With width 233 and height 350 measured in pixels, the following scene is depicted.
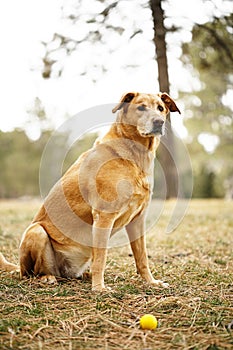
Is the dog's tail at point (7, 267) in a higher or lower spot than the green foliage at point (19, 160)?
higher

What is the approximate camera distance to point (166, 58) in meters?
8.57

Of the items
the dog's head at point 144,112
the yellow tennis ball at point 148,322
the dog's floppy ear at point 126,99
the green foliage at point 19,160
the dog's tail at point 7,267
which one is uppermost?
the dog's floppy ear at point 126,99

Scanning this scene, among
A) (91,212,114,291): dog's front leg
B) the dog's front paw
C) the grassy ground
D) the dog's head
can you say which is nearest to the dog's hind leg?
the grassy ground

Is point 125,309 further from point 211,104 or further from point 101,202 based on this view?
point 211,104

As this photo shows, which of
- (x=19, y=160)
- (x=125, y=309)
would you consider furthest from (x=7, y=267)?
(x=19, y=160)

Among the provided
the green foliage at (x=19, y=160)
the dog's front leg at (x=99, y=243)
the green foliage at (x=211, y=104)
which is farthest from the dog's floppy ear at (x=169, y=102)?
the green foliage at (x=19, y=160)

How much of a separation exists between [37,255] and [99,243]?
0.56 m

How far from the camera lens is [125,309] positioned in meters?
2.69

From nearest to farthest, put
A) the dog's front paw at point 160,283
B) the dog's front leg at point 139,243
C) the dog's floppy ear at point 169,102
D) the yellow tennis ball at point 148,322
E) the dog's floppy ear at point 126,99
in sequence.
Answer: the yellow tennis ball at point 148,322
the dog's front paw at point 160,283
the dog's floppy ear at point 126,99
the dog's front leg at point 139,243
the dog's floppy ear at point 169,102

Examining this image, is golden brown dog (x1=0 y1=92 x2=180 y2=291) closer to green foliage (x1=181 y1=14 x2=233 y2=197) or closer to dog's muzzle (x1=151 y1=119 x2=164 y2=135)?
dog's muzzle (x1=151 y1=119 x2=164 y2=135)

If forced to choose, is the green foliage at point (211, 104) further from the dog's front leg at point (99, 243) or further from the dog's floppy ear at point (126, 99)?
the dog's front leg at point (99, 243)

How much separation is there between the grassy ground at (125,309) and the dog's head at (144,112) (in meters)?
1.30

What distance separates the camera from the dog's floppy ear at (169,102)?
146 inches

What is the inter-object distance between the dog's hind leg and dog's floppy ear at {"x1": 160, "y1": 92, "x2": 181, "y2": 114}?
5.23ft
